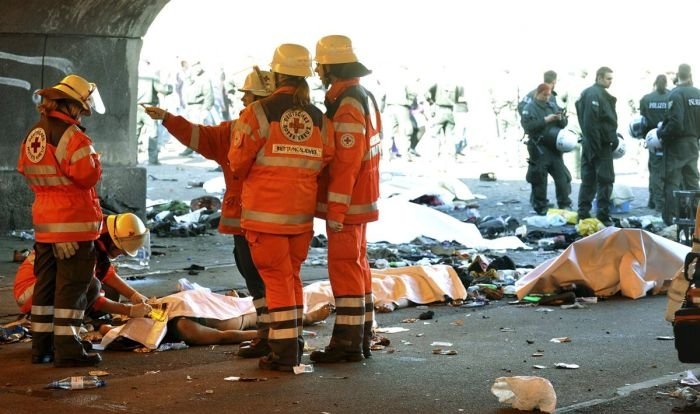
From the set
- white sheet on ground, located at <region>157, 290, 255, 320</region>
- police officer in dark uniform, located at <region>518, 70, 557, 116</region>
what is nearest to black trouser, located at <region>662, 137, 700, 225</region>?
police officer in dark uniform, located at <region>518, 70, 557, 116</region>

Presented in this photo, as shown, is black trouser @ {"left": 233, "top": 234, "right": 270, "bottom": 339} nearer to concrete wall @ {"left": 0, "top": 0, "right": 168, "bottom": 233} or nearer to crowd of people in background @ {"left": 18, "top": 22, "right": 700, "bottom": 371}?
crowd of people in background @ {"left": 18, "top": 22, "right": 700, "bottom": 371}

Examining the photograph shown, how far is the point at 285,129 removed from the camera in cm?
690

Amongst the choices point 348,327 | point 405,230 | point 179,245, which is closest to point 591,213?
point 405,230

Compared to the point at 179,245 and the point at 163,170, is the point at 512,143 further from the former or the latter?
the point at 179,245

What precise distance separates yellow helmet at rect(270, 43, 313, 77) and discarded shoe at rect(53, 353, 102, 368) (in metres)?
2.07

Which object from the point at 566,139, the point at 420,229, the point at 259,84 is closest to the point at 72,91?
the point at 259,84

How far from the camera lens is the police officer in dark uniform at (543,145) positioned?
17.6 meters

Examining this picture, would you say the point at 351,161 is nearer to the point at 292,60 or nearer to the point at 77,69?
the point at 292,60

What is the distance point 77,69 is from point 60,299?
763cm

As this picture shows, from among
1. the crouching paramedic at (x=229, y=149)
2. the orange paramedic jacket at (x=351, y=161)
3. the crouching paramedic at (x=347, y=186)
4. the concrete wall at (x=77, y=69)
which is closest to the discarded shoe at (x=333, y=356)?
the crouching paramedic at (x=347, y=186)

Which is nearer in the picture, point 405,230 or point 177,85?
point 405,230

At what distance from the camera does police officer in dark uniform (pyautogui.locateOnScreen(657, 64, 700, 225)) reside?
653 inches

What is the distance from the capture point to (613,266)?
1030 cm

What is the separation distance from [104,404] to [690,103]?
12210 millimetres
